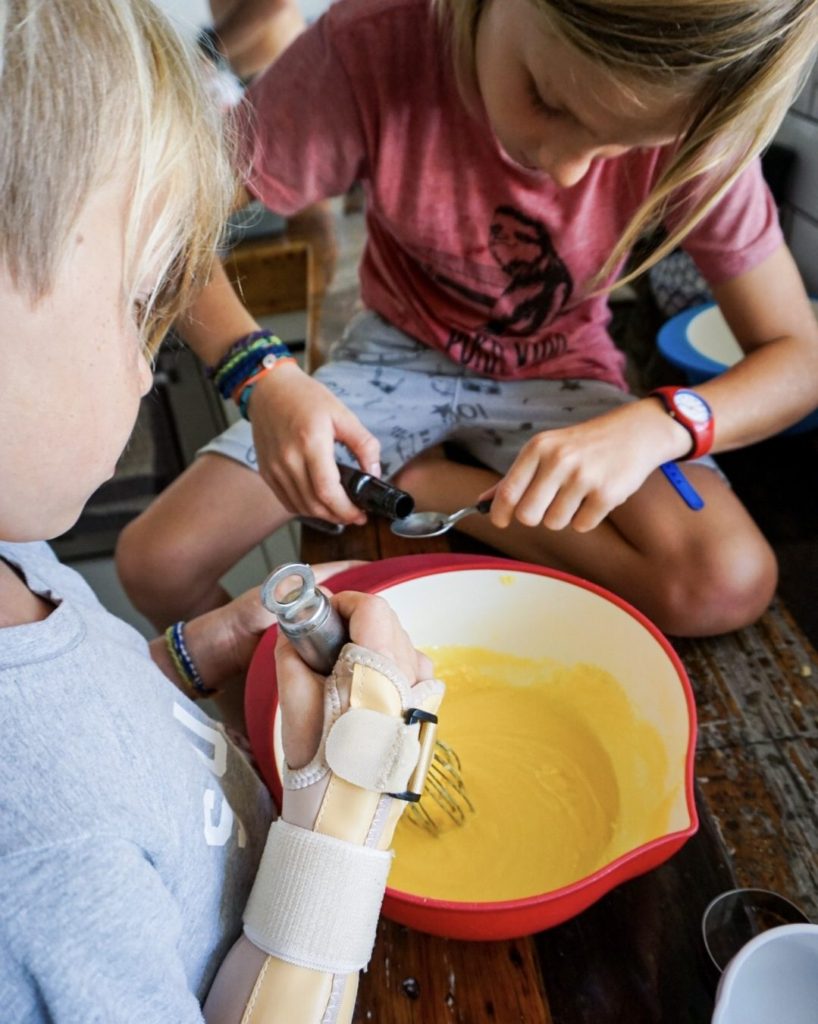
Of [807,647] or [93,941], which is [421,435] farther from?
[93,941]

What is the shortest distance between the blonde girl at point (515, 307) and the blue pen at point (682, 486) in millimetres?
19

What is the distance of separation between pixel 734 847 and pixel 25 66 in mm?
695

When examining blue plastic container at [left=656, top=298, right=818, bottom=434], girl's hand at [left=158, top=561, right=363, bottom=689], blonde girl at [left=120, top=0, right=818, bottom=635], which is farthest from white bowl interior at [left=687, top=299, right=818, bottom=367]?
girl's hand at [left=158, top=561, right=363, bottom=689]

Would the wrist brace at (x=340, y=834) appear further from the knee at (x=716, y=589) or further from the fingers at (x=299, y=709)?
the knee at (x=716, y=589)

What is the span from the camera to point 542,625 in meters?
0.76

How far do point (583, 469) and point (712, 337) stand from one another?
0.68 metres

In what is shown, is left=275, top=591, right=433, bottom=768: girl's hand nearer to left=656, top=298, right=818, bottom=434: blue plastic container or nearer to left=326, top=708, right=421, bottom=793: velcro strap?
left=326, top=708, right=421, bottom=793: velcro strap

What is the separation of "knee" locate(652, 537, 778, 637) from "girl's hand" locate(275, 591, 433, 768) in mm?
365

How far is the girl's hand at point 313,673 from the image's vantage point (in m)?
0.54

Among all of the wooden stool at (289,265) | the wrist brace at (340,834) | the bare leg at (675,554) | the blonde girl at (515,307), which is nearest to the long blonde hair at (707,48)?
the blonde girl at (515,307)

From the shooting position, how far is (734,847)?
0.66 meters

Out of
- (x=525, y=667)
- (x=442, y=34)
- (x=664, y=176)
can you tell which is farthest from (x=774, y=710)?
(x=442, y=34)

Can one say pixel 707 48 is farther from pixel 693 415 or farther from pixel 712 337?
pixel 712 337

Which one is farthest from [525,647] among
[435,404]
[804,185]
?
[804,185]
